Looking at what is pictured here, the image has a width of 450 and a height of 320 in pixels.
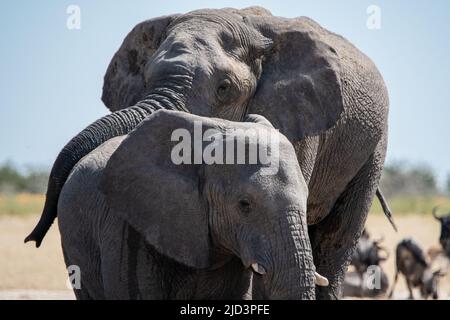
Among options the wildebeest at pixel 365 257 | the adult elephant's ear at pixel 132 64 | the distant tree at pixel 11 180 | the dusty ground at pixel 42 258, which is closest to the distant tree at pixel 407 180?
the distant tree at pixel 11 180

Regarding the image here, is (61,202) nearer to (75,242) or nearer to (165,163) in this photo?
(75,242)

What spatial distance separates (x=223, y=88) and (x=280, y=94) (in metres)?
0.55

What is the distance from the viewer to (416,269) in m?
14.5

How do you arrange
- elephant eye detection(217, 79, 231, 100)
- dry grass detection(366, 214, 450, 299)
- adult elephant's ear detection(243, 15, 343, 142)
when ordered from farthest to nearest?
dry grass detection(366, 214, 450, 299), adult elephant's ear detection(243, 15, 343, 142), elephant eye detection(217, 79, 231, 100)

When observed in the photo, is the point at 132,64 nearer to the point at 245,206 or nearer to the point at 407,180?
the point at 245,206

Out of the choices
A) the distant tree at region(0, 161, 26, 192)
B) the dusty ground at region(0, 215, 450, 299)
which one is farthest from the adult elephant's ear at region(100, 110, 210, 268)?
the distant tree at region(0, 161, 26, 192)

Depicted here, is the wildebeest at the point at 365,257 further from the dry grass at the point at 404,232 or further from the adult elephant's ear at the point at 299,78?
the adult elephant's ear at the point at 299,78

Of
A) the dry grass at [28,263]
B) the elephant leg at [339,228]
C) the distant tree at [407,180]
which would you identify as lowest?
the distant tree at [407,180]

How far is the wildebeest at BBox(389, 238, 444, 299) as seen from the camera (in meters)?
14.4

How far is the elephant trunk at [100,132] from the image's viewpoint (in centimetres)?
718

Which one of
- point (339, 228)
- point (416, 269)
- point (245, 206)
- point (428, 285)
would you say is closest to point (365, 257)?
point (416, 269)

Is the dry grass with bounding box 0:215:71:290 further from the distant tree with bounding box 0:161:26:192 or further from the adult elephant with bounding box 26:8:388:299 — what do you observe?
the distant tree with bounding box 0:161:26:192
